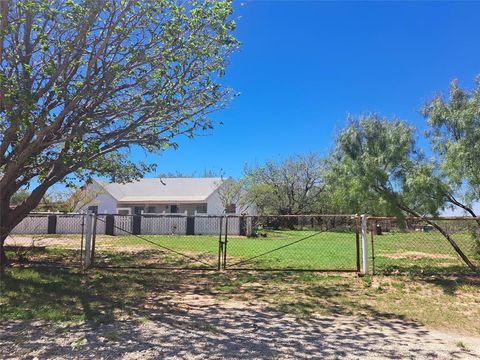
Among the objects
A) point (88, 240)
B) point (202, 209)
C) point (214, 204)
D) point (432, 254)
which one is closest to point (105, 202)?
point (202, 209)

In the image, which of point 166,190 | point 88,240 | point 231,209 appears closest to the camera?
point 88,240

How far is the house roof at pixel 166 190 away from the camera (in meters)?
40.2

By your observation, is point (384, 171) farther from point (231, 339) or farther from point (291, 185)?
point (291, 185)

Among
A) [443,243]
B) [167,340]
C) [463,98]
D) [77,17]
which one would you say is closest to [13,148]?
[77,17]

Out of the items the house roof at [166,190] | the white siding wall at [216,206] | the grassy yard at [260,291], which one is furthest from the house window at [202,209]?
the grassy yard at [260,291]

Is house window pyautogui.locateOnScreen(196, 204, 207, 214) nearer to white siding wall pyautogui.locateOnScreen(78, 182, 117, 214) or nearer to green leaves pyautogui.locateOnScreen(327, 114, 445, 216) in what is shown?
white siding wall pyautogui.locateOnScreen(78, 182, 117, 214)

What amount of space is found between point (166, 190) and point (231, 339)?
3721 cm

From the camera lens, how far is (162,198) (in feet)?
132

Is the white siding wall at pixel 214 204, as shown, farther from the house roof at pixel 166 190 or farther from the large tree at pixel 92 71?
the large tree at pixel 92 71

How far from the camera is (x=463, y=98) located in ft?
36.9

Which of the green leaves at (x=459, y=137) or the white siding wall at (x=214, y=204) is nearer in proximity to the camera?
the green leaves at (x=459, y=137)

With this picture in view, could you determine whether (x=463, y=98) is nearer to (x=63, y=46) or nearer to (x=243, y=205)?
(x=63, y=46)

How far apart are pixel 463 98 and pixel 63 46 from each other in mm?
9479

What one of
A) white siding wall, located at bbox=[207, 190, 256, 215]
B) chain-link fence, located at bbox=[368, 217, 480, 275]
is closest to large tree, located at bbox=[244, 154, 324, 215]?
white siding wall, located at bbox=[207, 190, 256, 215]
